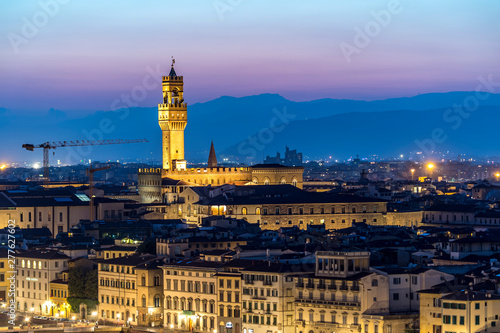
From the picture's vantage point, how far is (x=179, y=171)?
118 m

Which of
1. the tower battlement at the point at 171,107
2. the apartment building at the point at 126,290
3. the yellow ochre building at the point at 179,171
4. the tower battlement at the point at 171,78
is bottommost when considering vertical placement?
the apartment building at the point at 126,290

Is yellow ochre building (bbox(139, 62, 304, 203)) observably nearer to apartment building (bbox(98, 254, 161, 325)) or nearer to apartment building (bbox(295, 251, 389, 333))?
apartment building (bbox(98, 254, 161, 325))

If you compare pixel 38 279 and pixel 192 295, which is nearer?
pixel 192 295

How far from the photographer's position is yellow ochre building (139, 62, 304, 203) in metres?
117

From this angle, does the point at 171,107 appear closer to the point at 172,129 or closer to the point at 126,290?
the point at 172,129

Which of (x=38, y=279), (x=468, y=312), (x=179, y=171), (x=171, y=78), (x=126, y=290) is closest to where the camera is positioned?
(x=468, y=312)

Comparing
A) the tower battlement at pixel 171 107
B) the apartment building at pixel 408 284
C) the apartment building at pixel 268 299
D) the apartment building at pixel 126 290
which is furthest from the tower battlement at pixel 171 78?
the apartment building at pixel 408 284

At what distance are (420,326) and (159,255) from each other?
71.1 ft

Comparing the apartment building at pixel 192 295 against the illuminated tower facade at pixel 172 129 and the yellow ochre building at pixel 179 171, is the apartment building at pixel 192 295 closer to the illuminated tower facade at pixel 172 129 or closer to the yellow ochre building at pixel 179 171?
the yellow ochre building at pixel 179 171

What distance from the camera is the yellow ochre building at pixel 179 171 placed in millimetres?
117000

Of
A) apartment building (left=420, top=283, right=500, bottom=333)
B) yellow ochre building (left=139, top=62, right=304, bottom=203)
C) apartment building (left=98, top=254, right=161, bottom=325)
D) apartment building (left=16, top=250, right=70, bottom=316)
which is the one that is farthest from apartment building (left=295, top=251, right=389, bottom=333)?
yellow ochre building (left=139, top=62, right=304, bottom=203)

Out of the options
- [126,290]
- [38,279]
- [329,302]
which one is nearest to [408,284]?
[329,302]

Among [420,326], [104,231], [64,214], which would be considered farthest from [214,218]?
[420,326]

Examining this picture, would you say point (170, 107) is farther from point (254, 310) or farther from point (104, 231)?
point (254, 310)
